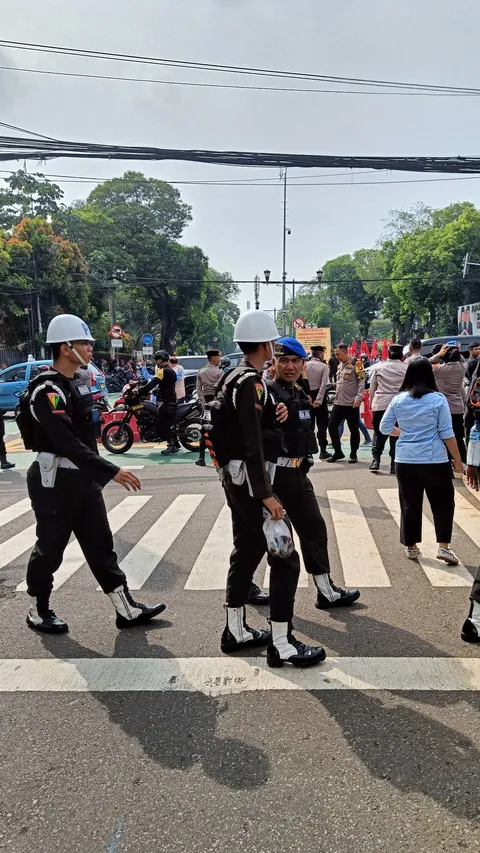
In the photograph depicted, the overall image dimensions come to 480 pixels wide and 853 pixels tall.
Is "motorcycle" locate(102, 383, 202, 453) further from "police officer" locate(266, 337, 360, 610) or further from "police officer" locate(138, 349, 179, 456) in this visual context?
"police officer" locate(266, 337, 360, 610)

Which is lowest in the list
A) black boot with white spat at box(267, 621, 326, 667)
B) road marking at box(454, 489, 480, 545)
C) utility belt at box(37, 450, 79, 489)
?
road marking at box(454, 489, 480, 545)

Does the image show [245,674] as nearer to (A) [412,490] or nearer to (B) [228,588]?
(B) [228,588]

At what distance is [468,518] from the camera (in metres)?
6.02

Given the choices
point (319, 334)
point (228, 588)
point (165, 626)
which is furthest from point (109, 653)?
point (319, 334)

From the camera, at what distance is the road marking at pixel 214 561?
4.56m

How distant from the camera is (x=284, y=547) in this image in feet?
10.1

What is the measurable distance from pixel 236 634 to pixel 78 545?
2.70 meters

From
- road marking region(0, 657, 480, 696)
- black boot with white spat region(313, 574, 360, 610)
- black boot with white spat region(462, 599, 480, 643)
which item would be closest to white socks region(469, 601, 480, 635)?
black boot with white spat region(462, 599, 480, 643)

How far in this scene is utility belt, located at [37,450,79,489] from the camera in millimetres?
3551

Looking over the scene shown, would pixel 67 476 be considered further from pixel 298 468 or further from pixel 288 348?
pixel 288 348

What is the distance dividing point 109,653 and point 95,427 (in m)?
1.39

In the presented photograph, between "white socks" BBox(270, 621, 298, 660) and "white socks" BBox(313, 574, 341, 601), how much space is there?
0.79m

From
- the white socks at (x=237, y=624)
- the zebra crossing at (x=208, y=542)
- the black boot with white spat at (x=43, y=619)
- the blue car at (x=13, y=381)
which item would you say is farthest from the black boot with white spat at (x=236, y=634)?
the blue car at (x=13, y=381)

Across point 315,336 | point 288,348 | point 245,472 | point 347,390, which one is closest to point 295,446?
point 245,472
